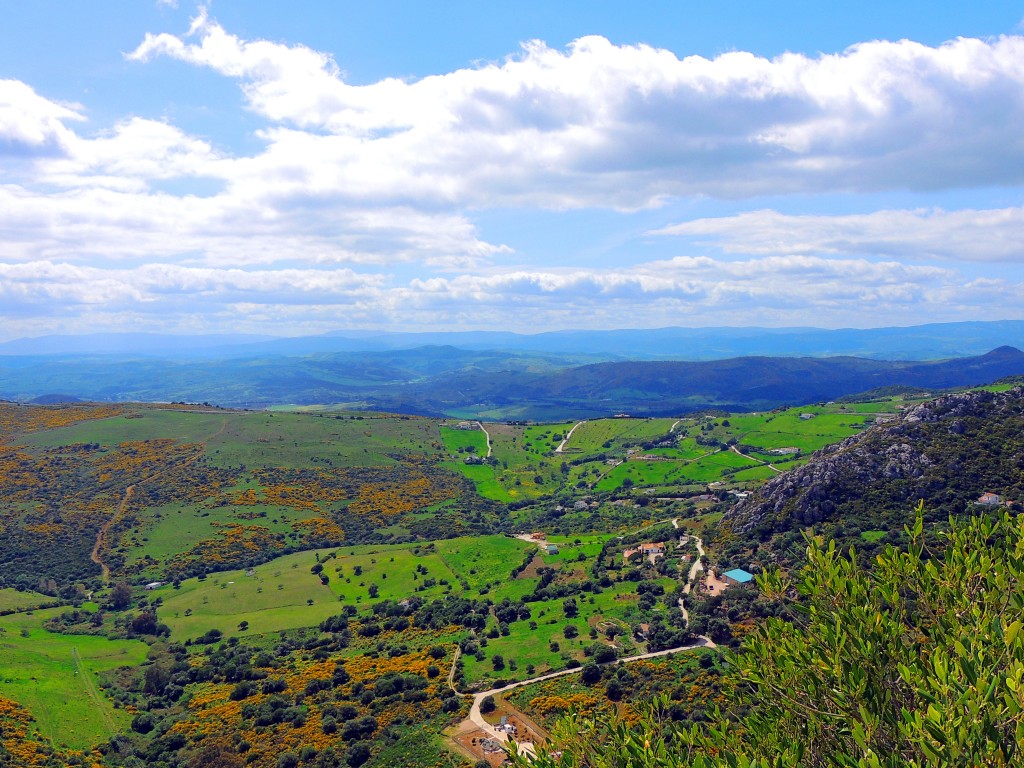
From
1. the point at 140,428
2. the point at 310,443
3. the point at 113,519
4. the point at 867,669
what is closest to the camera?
the point at 867,669

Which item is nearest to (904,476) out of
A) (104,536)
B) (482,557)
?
(482,557)

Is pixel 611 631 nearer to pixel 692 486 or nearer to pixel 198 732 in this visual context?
pixel 198 732

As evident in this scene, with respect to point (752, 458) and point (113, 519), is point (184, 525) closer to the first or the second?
point (113, 519)

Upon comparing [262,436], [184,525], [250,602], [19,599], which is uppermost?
[262,436]

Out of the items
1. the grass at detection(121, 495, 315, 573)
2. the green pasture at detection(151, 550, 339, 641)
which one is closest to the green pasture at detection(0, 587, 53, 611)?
the green pasture at detection(151, 550, 339, 641)

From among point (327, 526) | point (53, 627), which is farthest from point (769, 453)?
point (53, 627)

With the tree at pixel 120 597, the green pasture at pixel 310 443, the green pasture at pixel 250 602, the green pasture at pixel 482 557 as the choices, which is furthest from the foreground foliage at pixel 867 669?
the green pasture at pixel 310 443

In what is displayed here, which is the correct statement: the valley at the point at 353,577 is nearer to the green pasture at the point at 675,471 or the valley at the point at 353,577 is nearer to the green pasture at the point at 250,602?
the green pasture at the point at 250,602
